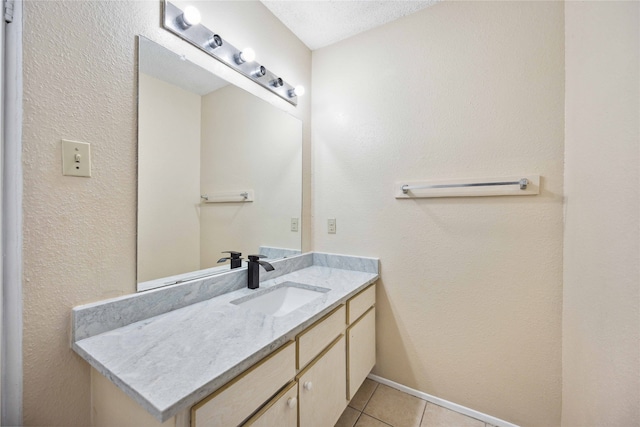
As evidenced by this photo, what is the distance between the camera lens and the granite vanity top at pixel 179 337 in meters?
0.60

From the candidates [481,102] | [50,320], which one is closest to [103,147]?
[50,320]

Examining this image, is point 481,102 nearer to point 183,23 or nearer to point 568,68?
point 568,68

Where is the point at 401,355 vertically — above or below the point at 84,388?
below

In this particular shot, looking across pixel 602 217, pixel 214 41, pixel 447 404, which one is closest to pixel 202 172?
pixel 214 41

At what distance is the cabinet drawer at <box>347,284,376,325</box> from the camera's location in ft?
4.42

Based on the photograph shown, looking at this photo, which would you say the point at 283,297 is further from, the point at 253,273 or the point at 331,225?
the point at 331,225

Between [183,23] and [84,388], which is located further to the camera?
[183,23]

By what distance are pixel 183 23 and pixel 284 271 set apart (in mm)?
1348

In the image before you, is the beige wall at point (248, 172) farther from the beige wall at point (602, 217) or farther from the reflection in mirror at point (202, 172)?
the beige wall at point (602, 217)

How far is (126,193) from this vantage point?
937mm

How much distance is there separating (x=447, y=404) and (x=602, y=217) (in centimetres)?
127

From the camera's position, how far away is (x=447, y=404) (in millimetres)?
1486

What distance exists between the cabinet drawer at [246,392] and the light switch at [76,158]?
0.79 metres

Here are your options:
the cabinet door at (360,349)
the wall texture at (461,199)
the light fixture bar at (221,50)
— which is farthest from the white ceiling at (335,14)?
the cabinet door at (360,349)
